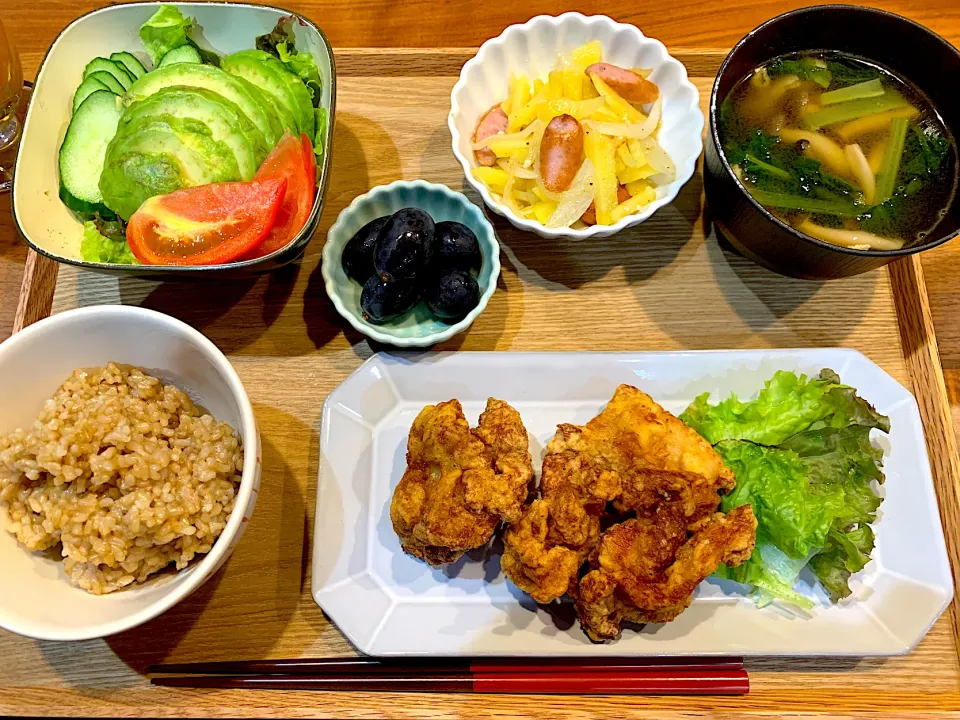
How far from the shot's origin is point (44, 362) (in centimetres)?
162

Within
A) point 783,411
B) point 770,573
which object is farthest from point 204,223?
point 770,573

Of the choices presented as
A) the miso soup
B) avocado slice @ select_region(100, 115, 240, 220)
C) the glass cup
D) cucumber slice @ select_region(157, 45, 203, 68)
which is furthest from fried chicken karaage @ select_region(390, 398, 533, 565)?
the glass cup

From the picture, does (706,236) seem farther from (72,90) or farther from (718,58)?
(72,90)

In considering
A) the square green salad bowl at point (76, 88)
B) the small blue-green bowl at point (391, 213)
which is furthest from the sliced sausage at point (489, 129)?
the square green salad bowl at point (76, 88)

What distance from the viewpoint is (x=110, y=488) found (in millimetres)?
1573

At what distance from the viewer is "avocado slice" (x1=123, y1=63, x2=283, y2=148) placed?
197 cm

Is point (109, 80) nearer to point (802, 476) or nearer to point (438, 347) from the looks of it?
point (438, 347)

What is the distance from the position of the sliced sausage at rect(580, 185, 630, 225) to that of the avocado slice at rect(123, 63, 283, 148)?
3.19 ft

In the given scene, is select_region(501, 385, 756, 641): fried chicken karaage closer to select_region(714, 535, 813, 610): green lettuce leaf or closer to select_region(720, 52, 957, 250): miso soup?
select_region(714, 535, 813, 610): green lettuce leaf

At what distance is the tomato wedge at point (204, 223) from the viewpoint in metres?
1.84

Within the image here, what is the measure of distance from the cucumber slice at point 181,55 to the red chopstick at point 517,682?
6.10 ft

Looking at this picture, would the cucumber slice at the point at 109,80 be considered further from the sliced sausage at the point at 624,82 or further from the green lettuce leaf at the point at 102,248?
the sliced sausage at the point at 624,82

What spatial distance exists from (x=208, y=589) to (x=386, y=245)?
108cm

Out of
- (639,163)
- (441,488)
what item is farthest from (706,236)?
(441,488)
